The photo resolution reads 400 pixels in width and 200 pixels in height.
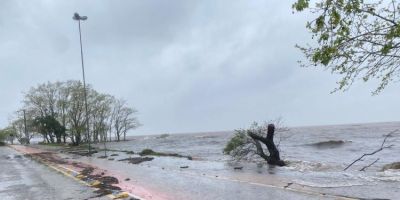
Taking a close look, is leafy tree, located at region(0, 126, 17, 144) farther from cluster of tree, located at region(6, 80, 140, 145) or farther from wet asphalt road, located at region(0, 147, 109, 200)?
wet asphalt road, located at region(0, 147, 109, 200)

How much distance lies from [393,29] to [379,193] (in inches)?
258

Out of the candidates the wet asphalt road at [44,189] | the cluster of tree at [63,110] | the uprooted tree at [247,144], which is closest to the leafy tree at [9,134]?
the cluster of tree at [63,110]

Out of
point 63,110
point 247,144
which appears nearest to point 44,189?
point 247,144

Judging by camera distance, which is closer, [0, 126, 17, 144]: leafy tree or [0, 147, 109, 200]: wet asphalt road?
[0, 147, 109, 200]: wet asphalt road

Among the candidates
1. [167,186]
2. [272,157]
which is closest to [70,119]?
[272,157]

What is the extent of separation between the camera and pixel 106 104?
98000 mm

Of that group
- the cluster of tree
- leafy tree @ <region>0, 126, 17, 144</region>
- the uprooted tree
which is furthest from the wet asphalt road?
leafy tree @ <region>0, 126, 17, 144</region>

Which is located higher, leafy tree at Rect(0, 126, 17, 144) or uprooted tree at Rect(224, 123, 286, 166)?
leafy tree at Rect(0, 126, 17, 144)

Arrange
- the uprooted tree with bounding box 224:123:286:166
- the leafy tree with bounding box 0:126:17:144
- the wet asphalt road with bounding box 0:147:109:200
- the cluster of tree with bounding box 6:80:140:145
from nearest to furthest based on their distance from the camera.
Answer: the wet asphalt road with bounding box 0:147:109:200
the uprooted tree with bounding box 224:123:286:166
the cluster of tree with bounding box 6:80:140:145
the leafy tree with bounding box 0:126:17:144

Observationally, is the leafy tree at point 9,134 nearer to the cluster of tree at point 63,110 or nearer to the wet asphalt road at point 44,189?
the cluster of tree at point 63,110

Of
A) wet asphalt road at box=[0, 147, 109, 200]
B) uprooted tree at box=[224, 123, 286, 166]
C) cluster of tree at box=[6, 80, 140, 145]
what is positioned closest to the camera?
wet asphalt road at box=[0, 147, 109, 200]

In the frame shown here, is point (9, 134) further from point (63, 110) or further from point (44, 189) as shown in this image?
point (44, 189)

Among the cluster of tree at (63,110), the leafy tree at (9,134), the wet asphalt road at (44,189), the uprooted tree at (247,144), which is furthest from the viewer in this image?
the leafy tree at (9,134)

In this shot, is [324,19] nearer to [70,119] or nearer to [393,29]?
[393,29]
